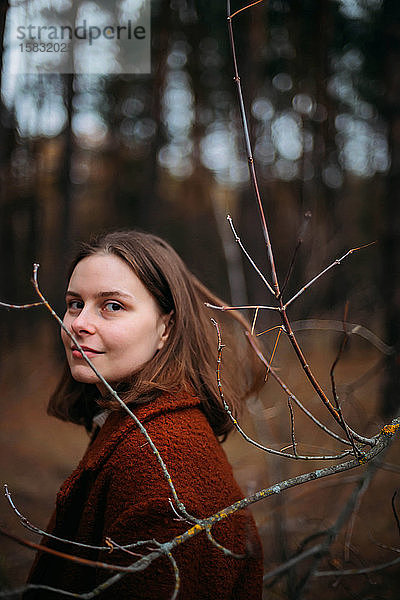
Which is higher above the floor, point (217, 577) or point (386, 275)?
point (386, 275)

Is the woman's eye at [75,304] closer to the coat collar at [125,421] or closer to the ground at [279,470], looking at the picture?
the coat collar at [125,421]

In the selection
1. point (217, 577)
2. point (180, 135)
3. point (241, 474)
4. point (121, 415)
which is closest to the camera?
point (217, 577)

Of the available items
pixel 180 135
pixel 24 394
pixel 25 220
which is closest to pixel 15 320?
pixel 24 394

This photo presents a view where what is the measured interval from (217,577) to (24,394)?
2.87m

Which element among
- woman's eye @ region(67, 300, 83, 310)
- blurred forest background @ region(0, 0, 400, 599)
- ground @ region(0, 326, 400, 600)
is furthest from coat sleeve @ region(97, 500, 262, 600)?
blurred forest background @ region(0, 0, 400, 599)

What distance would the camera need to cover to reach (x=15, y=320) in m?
3.52

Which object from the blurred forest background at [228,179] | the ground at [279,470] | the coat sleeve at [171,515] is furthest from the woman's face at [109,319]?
→ the blurred forest background at [228,179]

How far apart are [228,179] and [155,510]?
4.13 metres

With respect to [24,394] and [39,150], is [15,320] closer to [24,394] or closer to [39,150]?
[24,394]

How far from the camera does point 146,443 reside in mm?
848

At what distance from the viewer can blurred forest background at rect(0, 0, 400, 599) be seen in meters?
2.33

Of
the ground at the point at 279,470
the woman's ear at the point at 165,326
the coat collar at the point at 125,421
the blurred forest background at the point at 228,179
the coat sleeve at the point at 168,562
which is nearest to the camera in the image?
the coat sleeve at the point at 168,562

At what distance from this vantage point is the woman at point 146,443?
2.65 feet

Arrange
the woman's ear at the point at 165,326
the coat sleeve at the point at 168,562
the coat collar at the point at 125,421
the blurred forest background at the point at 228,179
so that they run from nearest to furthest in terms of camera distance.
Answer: the coat sleeve at the point at 168,562
the coat collar at the point at 125,421
the woman's ear at the point at 165,326
the blurred forest background at the point at 228,179
